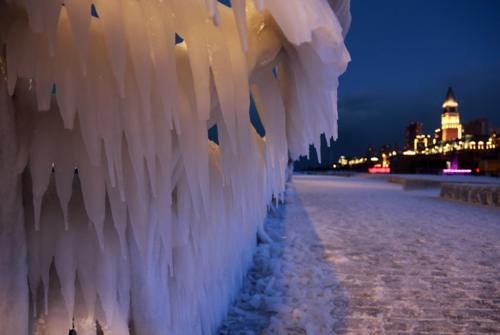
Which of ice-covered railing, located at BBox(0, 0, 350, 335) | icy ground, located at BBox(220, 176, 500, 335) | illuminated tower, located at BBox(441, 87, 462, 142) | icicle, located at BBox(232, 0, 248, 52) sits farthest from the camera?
illuminated tower, located at BBox(441, 87, 462, 142)

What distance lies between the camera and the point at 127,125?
1727 millimetres

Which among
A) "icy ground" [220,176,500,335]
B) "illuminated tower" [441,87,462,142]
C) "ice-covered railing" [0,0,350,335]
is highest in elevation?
"illuminated tower" [441,87,462,142]

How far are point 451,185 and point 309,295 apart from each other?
12268mm

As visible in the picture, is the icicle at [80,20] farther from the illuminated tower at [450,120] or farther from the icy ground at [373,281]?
the illuminated tower at [450,120]

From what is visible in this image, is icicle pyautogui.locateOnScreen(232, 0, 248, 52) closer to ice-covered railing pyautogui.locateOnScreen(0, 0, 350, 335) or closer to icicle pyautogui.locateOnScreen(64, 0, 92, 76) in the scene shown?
ice-covered railing pyautogui.locateOnScreen(0, 0, 350, 335)

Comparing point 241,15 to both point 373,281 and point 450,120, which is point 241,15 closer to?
point 373,281

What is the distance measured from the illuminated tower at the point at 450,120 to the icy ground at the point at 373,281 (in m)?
102

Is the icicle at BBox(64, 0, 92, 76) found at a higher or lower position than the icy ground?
higher

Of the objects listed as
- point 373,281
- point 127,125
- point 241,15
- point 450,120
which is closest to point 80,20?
point 127,125

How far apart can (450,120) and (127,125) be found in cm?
11294

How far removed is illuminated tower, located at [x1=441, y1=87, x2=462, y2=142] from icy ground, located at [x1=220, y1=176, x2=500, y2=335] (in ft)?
336

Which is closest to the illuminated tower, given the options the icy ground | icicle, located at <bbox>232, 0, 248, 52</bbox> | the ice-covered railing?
the icy ground

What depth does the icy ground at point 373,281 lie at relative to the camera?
134 inches

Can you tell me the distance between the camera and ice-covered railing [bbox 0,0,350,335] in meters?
1.60
